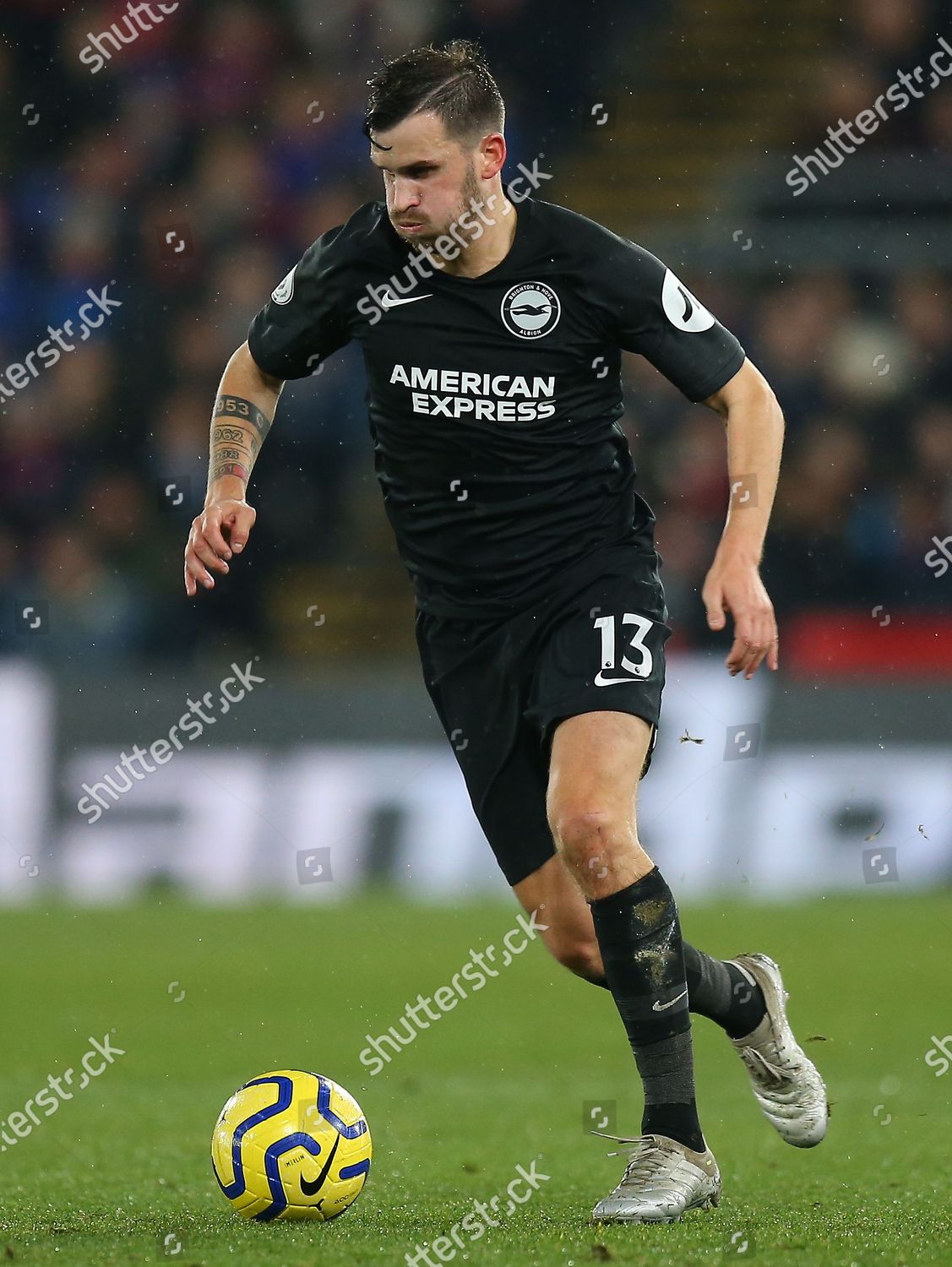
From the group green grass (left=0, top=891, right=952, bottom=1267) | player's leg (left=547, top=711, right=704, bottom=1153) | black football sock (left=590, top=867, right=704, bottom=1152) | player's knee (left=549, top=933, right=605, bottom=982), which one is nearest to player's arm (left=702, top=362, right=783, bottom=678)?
player's leg (left=547, top=711, right=704, bottom=1153)

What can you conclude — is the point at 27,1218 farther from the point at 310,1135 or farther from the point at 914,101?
the point at 914,101

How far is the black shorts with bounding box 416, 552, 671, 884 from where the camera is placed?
4301 millimetres

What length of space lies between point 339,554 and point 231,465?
8066mm

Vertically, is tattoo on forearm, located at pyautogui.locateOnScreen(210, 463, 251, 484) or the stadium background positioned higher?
tattoo on forearm, located at pyautogui.locateOnScreen(210, 463, 251, 484)

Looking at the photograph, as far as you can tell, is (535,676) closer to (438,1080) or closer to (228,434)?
(228,434)

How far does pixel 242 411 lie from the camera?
4812mm

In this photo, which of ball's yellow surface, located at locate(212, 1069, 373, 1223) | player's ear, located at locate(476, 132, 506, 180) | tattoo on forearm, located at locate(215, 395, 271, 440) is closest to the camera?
ball's yellow surface, located at locate(212, 1069, 373, 1223)

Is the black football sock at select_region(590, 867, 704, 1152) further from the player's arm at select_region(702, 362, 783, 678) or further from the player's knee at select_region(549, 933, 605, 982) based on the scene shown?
the player's arm at select_region(702, 362, 783, 678)

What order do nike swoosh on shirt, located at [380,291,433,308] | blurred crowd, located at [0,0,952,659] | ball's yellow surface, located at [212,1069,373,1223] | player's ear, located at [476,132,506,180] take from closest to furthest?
1. ball's yellow surface, located at [212,1069,373,1223]
2. player's ear, located at [476,132,506,180]
3. nike swoosh on shirt, located at [380,291,433,308]
4. blurred crowd, located at [0,0,952,659]

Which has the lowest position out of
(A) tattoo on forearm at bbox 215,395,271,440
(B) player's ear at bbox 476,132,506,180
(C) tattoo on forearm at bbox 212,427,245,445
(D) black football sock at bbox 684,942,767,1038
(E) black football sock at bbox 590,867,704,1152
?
(D) black football sock at bbox 684,942,767,1038

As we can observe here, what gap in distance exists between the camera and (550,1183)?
470cm

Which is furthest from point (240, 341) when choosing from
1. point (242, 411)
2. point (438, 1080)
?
point (242, 411)

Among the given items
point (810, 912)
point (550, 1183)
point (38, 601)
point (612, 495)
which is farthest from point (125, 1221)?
point (38, 601)

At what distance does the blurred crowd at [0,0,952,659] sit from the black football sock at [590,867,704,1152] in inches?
293
